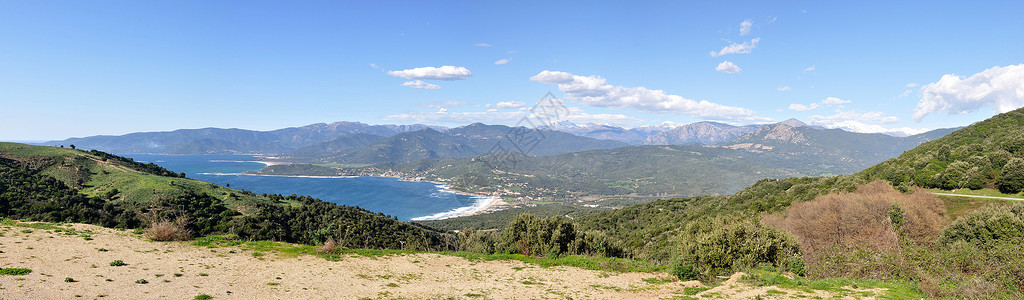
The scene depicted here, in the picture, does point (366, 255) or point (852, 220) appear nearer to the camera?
point (366, 255)

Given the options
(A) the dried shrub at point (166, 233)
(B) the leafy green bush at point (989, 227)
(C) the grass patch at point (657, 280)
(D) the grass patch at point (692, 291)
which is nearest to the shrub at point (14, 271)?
(A) the dried shrub at point (166, 233)

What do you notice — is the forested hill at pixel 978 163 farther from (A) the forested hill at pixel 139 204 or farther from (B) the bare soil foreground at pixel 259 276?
(A) the forested hill at pixel 139 204

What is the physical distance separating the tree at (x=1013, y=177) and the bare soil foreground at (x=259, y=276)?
94.8ft

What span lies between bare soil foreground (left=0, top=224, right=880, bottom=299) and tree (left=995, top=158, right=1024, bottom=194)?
1137 inches

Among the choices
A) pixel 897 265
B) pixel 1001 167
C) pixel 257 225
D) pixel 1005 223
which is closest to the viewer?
pixel 897 265

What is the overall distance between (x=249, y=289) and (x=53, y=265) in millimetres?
6818

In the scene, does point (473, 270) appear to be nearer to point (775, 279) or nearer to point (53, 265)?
point (775, 279)

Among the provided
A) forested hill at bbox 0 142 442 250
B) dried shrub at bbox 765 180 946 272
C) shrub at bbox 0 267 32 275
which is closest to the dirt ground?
shrub at bbox 0 267 32 275

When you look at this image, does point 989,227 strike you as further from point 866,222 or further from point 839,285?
point 839,285

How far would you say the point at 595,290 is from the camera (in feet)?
45.1

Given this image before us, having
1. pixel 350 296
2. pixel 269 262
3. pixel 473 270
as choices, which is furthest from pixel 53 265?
pixel 473 270

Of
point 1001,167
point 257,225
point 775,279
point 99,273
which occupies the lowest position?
point 257,225

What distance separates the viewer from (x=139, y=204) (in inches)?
1276

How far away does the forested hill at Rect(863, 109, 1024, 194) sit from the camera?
25891 mm
